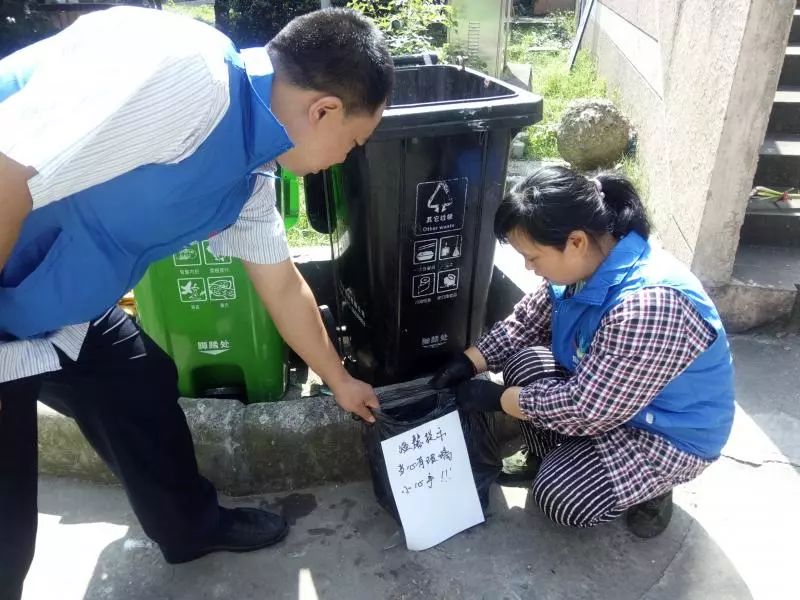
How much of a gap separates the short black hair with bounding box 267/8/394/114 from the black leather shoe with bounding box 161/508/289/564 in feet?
4.13

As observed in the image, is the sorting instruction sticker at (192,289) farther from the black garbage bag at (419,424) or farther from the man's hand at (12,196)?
the man's hand at (12,196)

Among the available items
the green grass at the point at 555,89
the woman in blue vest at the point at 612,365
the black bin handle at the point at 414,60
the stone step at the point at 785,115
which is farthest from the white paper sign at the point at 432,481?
the green grass at the point at 555,89

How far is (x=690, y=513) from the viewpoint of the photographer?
83.0 inches

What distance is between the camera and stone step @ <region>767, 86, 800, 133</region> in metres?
3.66

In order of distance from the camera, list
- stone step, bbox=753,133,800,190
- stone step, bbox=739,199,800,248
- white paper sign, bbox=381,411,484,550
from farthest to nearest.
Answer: stone step, bbox=753,133,800,190
stone step, bbox=739,199,800,248
white paper sign, bbox=381,411,484,550

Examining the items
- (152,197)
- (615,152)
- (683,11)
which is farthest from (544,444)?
(615,152)

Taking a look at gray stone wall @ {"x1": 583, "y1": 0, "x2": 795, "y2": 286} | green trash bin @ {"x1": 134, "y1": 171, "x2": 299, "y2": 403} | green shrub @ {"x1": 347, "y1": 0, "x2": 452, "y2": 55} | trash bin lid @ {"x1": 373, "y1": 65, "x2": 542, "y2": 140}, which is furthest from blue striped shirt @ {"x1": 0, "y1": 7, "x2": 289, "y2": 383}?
green shrub @ {"x1": 347, "y1": 0, "x2": 452, "y2": 55}

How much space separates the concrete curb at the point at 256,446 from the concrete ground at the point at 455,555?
5cm

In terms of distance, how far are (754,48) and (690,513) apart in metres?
1.75

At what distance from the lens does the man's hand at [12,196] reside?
0.97 metres

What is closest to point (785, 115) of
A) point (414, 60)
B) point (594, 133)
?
point (594, 133)

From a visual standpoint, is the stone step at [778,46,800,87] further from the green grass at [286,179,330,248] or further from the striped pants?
the striped pants

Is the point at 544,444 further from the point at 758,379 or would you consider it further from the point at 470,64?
the point at 470,64

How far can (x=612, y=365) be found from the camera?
5.67 ft
